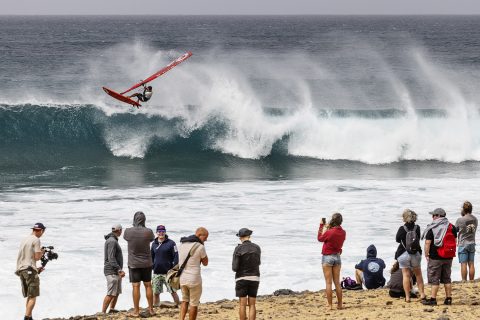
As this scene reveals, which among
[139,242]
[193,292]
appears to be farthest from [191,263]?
[139,242]

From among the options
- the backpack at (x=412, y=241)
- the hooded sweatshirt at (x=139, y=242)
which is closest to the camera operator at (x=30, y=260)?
the hooded sweatshirt at (x=139, y=242)

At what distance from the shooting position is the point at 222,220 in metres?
17.6

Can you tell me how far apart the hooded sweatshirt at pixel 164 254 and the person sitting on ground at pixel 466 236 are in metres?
3.89

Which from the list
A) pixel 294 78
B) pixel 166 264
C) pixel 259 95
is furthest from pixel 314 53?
pixel 166 264

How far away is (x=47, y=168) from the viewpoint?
26.1 meters

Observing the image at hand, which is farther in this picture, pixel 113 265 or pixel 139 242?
pixel 113 265

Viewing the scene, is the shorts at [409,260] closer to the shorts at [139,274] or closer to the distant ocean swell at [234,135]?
the shorts at [139,274]

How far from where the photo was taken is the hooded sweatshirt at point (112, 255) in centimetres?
1014

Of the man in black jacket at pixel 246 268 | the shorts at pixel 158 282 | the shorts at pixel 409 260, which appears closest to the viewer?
the man in black jacket at pixel 246 268

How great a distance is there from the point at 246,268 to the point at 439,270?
233cm

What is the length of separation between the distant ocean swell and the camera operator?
59.4ft

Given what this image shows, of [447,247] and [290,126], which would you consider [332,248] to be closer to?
[447,247]

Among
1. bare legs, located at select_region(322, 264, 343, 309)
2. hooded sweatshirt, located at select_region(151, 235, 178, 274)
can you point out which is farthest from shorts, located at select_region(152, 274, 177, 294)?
bare legs, located at select_region(322, 264, 343, 309)

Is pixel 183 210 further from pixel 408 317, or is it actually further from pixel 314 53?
pixel 314 53
